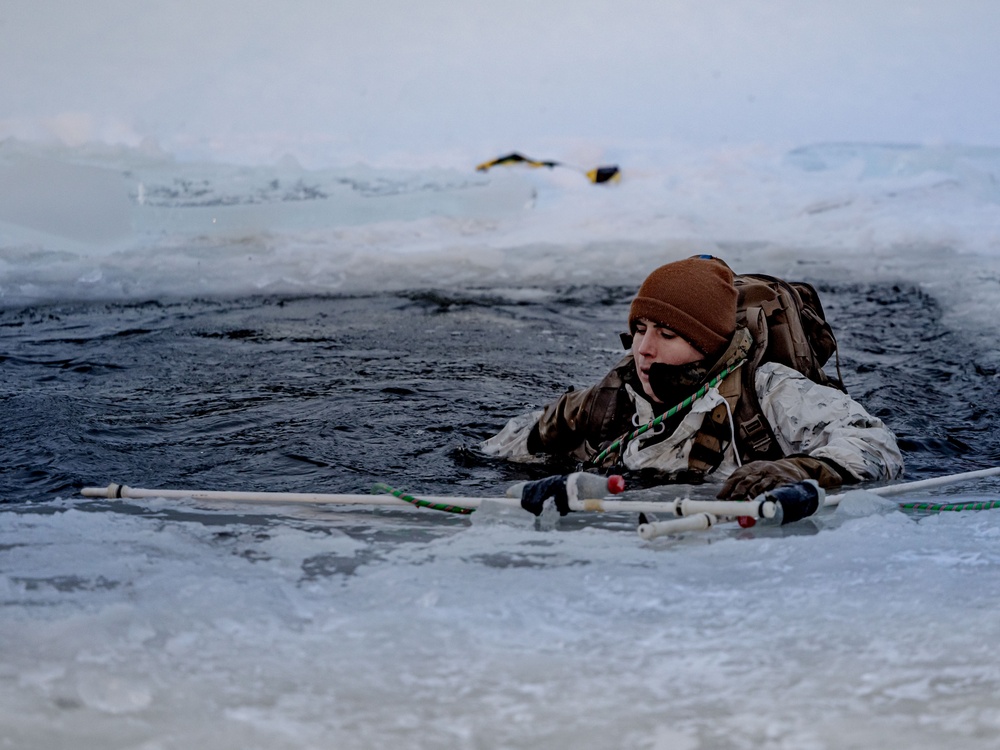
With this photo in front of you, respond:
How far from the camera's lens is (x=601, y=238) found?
10.3 meters

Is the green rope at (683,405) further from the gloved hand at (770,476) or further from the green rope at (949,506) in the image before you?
the green rope at (949,506)

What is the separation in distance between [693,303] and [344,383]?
266cm

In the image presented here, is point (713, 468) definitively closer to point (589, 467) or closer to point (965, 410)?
point (589, 467)

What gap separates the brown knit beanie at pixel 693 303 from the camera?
3.45 m

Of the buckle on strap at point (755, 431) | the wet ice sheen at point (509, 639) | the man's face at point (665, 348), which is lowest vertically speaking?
the wet ice sheen at point (509, 639)

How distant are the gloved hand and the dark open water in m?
1.12

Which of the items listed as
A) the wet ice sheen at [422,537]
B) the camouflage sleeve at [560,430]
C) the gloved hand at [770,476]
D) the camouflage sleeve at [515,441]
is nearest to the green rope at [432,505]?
the wet ice sheen at [422,537]

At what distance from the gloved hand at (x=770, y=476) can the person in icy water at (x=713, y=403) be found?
0.06 m

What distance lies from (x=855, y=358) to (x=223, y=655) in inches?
201

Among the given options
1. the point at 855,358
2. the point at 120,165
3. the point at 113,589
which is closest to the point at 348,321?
the point at 855,358

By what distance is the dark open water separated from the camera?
14.3ft

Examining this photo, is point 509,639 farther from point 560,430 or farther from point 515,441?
point 515,441

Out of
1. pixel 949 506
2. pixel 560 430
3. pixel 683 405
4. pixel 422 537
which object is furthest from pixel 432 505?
pixel 949 506

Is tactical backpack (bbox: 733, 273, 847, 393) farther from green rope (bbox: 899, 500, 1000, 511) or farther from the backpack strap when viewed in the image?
green rope (bbox: 899, 500, 1000, 511)
